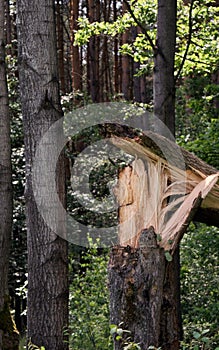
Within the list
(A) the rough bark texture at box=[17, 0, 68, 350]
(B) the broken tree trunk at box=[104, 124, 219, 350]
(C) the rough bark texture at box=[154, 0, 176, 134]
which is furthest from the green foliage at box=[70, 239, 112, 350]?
(B) the broken tree trunk at box=[104, 124, 219, 350]

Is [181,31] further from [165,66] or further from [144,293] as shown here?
[144,293]

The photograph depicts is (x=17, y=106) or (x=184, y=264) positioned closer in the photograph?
(x=184, y=264)

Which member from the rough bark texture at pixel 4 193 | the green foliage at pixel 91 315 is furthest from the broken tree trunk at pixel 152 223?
the green foliage at pixel 91 315

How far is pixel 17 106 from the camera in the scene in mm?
13227

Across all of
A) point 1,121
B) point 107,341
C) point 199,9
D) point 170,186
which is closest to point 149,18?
point 199,9

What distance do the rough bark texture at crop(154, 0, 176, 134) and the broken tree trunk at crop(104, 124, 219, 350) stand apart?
256cm

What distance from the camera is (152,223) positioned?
4.09 m

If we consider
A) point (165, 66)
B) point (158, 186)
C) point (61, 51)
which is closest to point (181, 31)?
point (165, 66)

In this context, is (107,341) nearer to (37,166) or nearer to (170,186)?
(37,166)

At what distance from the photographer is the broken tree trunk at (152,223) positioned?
148 inches

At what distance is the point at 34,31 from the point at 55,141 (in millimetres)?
934

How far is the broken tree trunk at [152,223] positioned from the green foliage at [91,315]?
3.08m

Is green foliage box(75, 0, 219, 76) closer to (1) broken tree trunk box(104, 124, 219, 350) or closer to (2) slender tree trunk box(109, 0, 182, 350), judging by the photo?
(1) broken tree trunk box(104, 124, 219, 350)

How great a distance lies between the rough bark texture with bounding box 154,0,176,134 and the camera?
6906mm
